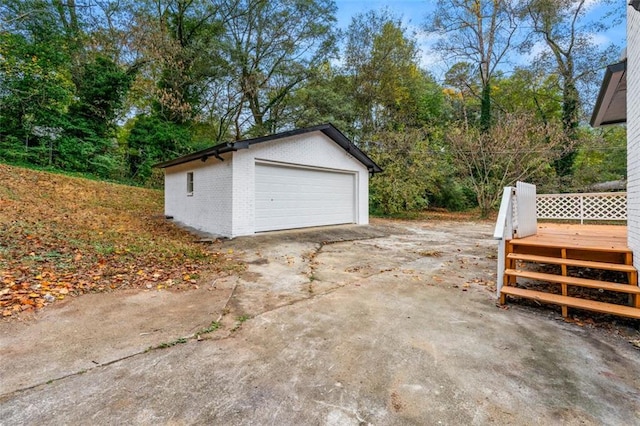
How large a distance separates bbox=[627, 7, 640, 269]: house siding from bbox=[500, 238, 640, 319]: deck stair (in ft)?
0.72

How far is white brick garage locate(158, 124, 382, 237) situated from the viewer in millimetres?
8250

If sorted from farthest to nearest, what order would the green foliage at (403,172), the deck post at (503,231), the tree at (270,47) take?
the tree at (270,47) → the green foliage at (403,172) → the deck post at (503,231)

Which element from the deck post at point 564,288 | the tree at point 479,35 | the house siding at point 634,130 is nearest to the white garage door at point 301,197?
the deck post at point 564,288

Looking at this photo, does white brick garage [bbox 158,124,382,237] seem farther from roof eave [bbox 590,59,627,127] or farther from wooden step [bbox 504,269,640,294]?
roof eave [bbox 590,59,627,127]

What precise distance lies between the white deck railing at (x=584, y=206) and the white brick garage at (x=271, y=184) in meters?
5.86

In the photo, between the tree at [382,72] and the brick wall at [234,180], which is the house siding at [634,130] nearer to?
the brick wall at [234,180]

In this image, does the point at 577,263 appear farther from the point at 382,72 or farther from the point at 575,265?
the point at 382,72

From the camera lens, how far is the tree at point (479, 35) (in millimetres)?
19094

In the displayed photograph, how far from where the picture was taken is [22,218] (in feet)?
22.7

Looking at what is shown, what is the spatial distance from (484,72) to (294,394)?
935 inches

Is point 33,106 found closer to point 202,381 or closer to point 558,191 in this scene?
point 202,381

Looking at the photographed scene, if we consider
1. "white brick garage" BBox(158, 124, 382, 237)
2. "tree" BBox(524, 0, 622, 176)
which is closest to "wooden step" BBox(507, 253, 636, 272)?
"white brick garage" BBox(158, 124, 382, 237)

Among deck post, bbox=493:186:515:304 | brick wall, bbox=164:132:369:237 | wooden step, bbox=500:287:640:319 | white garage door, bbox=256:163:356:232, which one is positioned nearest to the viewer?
wooden step, bbox=500:287:640:319

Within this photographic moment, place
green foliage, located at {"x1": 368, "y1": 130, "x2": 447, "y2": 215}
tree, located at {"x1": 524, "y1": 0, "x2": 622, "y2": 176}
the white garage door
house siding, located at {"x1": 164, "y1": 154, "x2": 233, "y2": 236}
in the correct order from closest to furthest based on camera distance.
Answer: house siding, located at {"x1": 164, "y1": 154, "x2": 233, "y2": 236}
the white garage door
green foliage, located at {"x1": 368, "y1": 130, "x2": 447, "y2": 215}
tree, located at {"x1": 524, "y1": 0, "x2": 622, "y2": 176}
